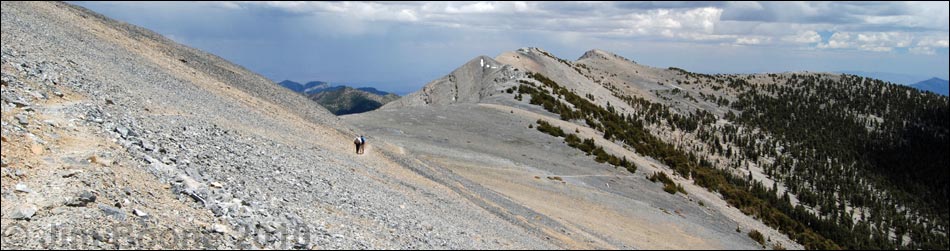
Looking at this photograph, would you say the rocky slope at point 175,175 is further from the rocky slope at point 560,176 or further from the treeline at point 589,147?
the treeline at point 589,147

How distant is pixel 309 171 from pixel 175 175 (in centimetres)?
510

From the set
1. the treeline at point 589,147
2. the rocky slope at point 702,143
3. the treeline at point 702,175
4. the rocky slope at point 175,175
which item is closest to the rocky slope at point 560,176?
the rocky slope at point 702,143

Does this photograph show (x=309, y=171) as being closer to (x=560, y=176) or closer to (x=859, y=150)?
(x=560, y=176)

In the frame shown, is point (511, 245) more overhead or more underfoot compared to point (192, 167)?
more underfoot

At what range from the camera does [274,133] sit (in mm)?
22547

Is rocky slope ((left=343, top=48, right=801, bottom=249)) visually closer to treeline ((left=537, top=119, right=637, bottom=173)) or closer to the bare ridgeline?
the bare ridgeline

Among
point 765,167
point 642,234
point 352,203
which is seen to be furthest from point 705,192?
point 765,167

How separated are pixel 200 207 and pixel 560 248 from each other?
8.65 metres

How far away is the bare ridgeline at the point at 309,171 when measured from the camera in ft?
36.5

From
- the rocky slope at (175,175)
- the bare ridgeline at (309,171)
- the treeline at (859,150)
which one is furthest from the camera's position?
the treeline at (859,150)

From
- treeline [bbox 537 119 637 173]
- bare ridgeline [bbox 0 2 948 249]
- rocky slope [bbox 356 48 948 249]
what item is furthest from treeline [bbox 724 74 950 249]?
A: treeline [bbox 537 119 637 173]

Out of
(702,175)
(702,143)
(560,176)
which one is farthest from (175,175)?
(702,143)

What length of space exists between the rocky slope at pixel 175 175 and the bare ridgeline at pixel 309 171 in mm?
58

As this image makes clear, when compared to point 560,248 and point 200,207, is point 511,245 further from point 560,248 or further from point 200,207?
point 200,207
